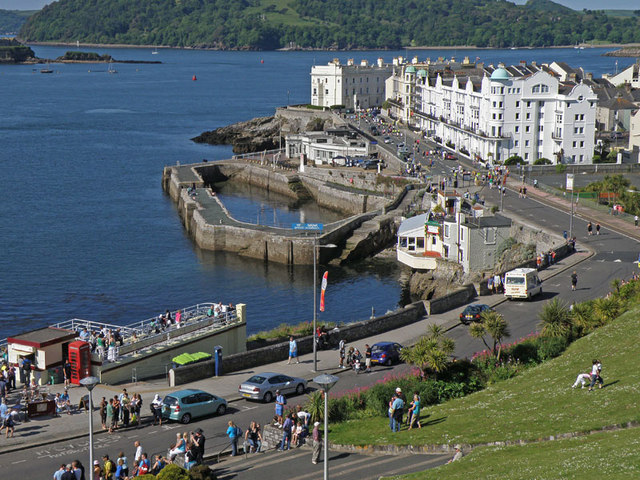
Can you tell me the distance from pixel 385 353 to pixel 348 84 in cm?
13533

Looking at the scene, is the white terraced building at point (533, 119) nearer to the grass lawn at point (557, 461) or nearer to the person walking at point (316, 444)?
the person walking at point (316, 444)

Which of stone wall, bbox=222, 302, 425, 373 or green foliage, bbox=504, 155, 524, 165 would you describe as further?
green foliage, bbox=504, 155, 524, 165

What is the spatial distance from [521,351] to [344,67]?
455 ft

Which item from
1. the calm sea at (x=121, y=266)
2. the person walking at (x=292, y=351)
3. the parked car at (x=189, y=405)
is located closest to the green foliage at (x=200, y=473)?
the parked car at (x=189, y=405)

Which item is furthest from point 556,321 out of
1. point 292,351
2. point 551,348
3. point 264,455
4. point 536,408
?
point 264,455

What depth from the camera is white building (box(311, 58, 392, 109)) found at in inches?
6752

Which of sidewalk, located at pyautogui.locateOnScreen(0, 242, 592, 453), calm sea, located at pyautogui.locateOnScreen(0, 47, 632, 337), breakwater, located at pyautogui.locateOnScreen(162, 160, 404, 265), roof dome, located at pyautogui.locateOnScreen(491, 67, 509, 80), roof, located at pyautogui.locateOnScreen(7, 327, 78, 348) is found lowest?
calm sea, located at pyautogui.locateOnScreen(0, 47, 632, 337)

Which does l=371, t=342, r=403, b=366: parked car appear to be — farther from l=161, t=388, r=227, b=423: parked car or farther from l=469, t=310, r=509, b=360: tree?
l=161, t=388, r=227, b=423: parked car

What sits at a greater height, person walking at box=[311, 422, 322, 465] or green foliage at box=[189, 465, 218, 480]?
green foliage at box=[189, 465, 218, 480]

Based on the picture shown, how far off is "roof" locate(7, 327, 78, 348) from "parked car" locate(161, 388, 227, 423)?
7.16m

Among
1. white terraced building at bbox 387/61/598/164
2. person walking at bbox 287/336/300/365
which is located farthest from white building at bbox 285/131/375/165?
person walking at bbox 287/336/300/365

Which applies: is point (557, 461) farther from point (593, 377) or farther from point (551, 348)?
point (551, 348)

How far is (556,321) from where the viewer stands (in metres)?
40.4

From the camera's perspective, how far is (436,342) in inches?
1383
